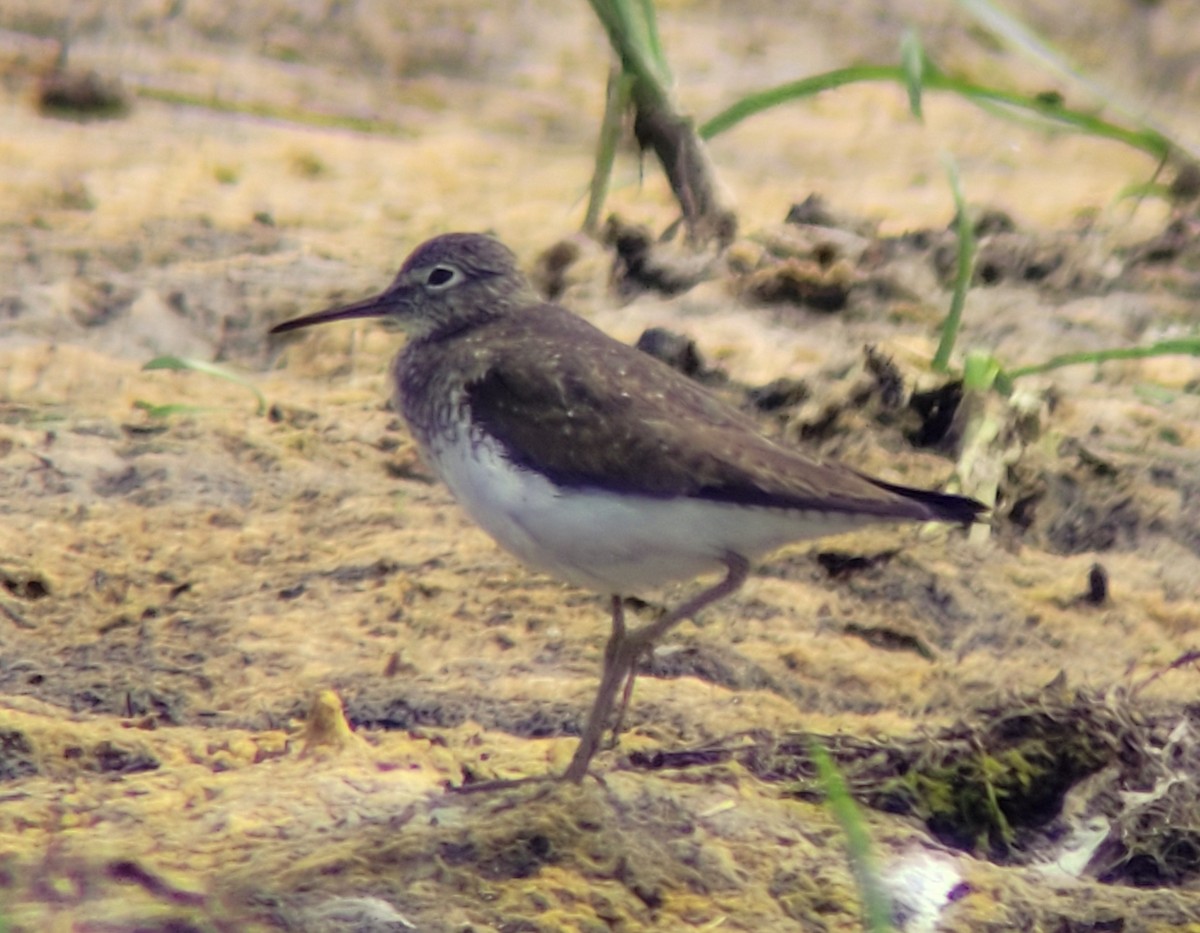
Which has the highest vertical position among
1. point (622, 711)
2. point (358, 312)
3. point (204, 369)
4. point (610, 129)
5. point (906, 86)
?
point (906, 86)

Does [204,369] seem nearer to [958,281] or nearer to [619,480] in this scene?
[619,480]

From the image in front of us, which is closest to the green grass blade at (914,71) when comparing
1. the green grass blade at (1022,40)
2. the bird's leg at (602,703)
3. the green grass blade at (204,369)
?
the green grass blade at (1022,40)

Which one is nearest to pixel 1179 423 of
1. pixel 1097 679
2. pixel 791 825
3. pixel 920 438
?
pixel 920 438

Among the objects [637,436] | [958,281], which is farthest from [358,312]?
[958,281]

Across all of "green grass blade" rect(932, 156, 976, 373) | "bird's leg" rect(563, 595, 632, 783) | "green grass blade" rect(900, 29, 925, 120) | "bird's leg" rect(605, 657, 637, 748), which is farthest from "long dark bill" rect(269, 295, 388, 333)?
"green grass blade" rect(932, 156, 976, 373)

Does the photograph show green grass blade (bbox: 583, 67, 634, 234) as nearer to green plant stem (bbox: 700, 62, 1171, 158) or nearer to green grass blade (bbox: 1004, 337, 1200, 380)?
green plant stem (bbox: 700, 62, 1171, 158)

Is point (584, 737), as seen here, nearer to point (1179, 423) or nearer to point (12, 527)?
point (12, 527)

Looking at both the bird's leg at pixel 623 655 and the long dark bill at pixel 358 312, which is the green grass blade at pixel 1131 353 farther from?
the long dark bill at pixel 358 312
